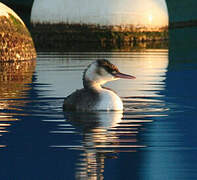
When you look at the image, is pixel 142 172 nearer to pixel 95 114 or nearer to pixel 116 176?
pixel 116 176

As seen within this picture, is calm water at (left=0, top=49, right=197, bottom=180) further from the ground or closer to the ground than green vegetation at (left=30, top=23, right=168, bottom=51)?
further from the ground

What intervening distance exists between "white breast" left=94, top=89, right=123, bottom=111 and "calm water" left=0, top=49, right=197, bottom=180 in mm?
150

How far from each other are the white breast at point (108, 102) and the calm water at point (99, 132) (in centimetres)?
15

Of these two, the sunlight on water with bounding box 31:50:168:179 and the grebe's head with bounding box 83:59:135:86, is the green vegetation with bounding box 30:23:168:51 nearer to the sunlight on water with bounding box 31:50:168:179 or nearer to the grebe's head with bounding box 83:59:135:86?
the sunlight on water with bounding box 31:50:168:179

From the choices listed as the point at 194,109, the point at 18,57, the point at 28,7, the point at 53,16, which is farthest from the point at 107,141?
the point at 28,7

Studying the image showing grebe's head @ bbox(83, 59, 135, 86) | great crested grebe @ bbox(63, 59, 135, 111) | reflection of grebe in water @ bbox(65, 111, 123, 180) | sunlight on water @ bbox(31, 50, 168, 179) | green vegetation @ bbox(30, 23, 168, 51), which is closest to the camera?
reflection of grebe in water @ bbox(65, 111, 123, 180)

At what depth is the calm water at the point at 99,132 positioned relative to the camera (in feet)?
27.8

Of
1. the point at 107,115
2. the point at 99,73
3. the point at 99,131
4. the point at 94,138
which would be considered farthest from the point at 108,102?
the point at 94,138

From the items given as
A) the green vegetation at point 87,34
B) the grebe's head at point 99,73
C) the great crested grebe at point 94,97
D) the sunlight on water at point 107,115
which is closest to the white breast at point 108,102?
the great crested grebe at point 94,97

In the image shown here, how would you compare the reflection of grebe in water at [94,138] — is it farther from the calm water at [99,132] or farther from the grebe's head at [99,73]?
the grebe's head at [99,73]

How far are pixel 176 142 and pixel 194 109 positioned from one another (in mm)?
3014

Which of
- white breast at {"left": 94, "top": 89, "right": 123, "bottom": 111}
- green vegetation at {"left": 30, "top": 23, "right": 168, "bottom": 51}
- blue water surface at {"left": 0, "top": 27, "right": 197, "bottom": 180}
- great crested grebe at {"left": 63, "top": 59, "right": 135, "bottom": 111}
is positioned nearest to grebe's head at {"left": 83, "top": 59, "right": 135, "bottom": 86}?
great crested grebe at {"left": 63, "top": 59, "right": 135, "bottom": 111}

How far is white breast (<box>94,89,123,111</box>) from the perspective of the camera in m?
12.5

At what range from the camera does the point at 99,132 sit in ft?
35.7
